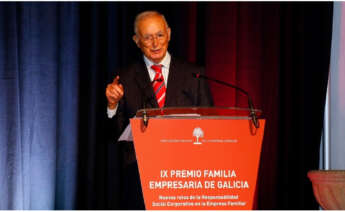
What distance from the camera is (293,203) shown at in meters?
3.06

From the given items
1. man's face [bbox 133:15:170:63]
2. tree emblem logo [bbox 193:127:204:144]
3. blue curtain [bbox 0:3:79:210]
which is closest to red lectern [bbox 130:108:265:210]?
tree emblem logo [bbox 193:127:204:144]

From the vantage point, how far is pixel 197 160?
4.58 ft

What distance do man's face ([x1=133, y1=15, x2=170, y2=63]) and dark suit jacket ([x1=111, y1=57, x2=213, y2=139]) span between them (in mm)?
82

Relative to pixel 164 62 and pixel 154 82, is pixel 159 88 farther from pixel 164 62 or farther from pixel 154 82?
pixel 164 62

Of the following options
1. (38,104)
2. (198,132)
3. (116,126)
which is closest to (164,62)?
(116,126)

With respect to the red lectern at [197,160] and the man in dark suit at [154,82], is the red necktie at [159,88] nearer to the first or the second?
the man in dark suit at [154,82]

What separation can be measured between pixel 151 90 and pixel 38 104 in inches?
36.2

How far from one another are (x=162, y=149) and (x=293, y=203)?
6.55 feet

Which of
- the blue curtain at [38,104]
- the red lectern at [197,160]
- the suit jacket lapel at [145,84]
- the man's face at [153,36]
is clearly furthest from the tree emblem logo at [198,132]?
the blue curtain at [38,104]

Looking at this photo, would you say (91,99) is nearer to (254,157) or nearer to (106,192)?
(106,192)

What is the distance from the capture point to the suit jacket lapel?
7.43 ft

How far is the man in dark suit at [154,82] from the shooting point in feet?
7.68

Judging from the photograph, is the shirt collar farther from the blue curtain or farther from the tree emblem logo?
the tree emblem logo

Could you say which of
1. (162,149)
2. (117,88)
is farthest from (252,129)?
(117,88)
